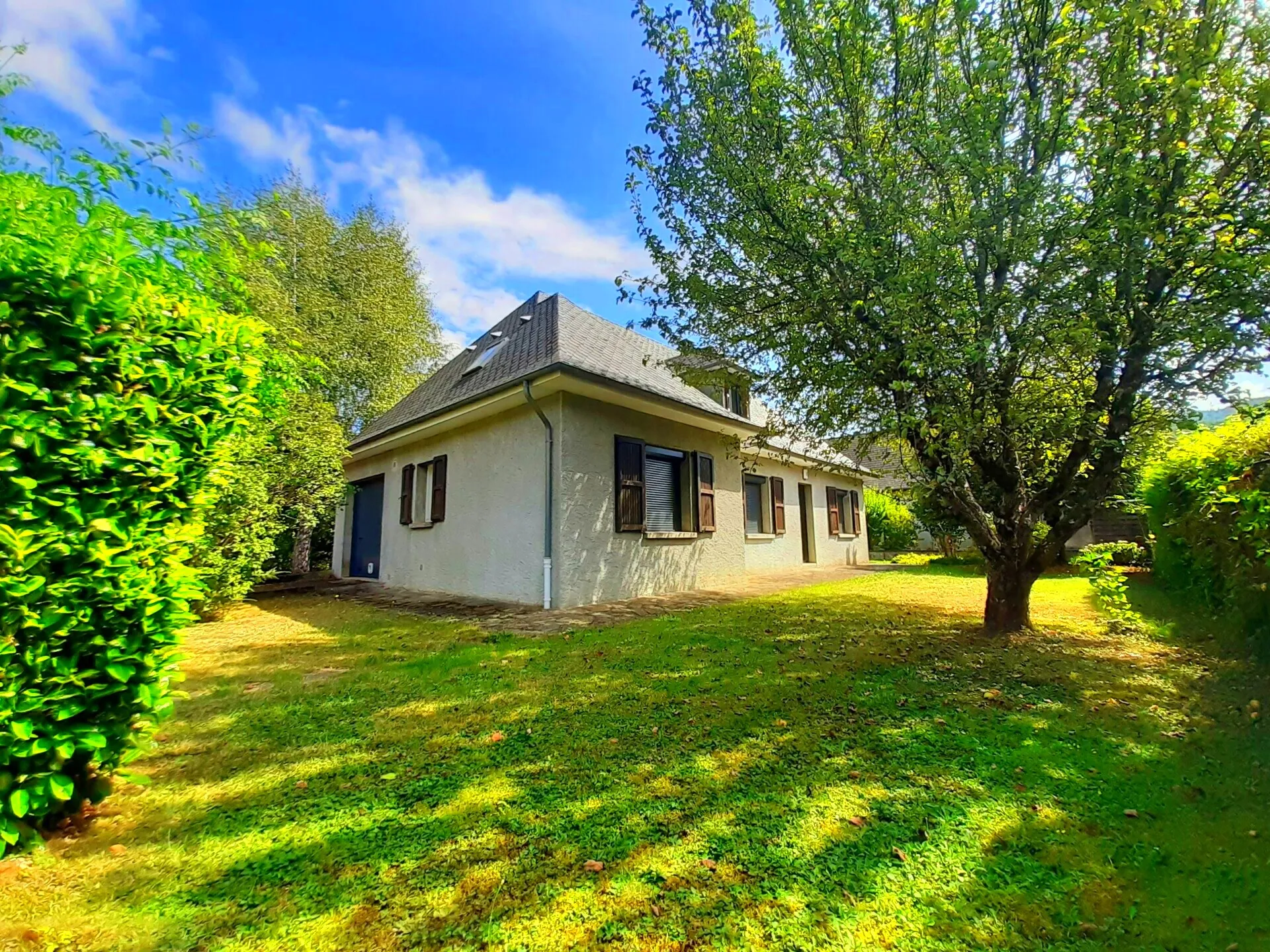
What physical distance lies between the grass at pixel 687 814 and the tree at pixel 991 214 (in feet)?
6.61

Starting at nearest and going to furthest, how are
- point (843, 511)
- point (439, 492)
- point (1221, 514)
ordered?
1. point (1221, 514)
2. point (439, 492)
3. point (843, 511)

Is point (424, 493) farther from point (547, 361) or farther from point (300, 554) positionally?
point (300, 554)

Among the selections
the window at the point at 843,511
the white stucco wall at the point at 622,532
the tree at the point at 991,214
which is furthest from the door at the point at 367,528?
the window at the point at 843,511

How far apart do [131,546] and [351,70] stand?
26.9ft

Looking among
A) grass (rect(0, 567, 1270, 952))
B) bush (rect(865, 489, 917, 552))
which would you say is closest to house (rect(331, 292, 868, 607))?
grass (rect(0, 567, 1270, 952))

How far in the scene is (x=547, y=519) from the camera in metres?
7.29

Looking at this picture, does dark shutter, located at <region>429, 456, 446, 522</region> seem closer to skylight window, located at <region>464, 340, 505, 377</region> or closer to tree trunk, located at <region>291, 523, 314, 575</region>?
skylight window, located at <region>464, 340, 505, 377</region>

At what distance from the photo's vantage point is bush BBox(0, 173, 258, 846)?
1.82 metres

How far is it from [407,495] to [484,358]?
3.32 m

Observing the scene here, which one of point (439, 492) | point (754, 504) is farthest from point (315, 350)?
point (754, 504)

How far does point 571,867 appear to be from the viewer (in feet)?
6.33

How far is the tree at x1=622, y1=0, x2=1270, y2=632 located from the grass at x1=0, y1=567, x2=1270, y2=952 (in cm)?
202

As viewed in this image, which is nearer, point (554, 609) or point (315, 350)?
point (554, 609)

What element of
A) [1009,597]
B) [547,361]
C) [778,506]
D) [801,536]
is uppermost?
[547,361]
